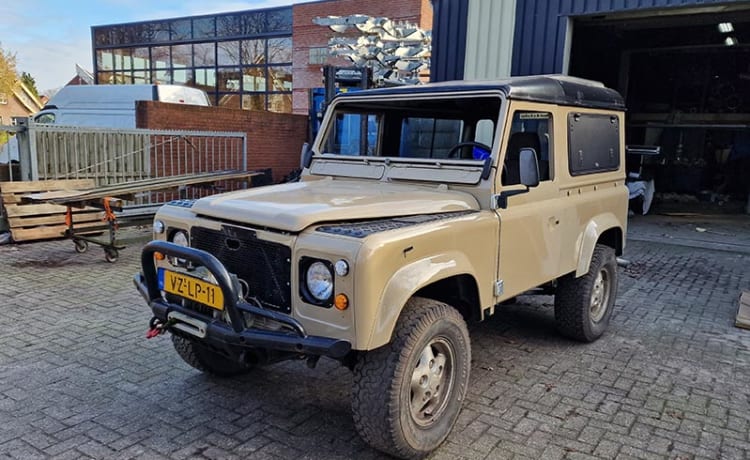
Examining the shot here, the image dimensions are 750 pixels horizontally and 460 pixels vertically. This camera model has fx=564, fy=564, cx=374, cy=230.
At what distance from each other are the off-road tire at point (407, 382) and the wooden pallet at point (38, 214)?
635 cm

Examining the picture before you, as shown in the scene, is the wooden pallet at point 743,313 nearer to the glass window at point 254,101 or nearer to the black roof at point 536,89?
the black roof at point 536,89

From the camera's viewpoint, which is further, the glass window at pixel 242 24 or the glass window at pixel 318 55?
the glass window at pixel 242 24

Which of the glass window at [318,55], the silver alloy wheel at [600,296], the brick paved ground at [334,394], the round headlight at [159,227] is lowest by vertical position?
the brick paved ground at [334,394]

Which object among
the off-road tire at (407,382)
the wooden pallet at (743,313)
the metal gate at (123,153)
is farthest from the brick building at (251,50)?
the off-road tire at (407,382)

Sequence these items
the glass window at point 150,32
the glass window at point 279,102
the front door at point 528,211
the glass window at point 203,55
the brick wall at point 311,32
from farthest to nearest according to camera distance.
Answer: the glass window at point 150,32 < the glass window at point 203,55 < the glass window at point 279,102 < the brick wall at point 311,32 < the front door at point 528,211

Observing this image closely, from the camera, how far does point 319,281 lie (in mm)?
2689

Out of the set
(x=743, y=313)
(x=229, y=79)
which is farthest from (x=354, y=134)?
(x=229, y=79)

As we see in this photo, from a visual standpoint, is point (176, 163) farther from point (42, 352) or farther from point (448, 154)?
point (448, 154)

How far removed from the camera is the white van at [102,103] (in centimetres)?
1224

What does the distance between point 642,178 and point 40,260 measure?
1241 centimetres

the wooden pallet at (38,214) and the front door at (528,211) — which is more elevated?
the front door at (528,211)

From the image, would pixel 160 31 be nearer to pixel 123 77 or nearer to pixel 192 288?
pixel 123 77

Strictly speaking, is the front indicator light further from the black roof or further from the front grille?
the black roof

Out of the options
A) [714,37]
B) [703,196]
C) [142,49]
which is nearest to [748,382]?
[714,37]
